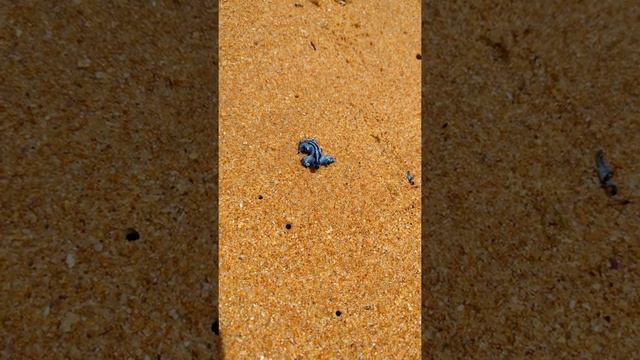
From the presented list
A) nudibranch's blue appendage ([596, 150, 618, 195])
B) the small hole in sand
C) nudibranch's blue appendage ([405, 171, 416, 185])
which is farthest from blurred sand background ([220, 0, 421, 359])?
nudibranch's blue appendage ([596, 150, 618, 195])

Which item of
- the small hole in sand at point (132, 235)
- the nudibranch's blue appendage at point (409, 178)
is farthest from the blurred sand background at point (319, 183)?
the small hole in sand at point (132, 235)

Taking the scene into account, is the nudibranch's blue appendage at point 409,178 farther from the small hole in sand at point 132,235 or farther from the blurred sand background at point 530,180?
the small hole in sand at point 132,235

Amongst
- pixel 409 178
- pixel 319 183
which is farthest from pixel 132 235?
pixel 409 178

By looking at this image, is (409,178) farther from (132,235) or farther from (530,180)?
(132,235)

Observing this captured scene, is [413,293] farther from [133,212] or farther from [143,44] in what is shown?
[143,44]

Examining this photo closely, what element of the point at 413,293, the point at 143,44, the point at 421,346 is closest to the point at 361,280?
the point at 413,293
